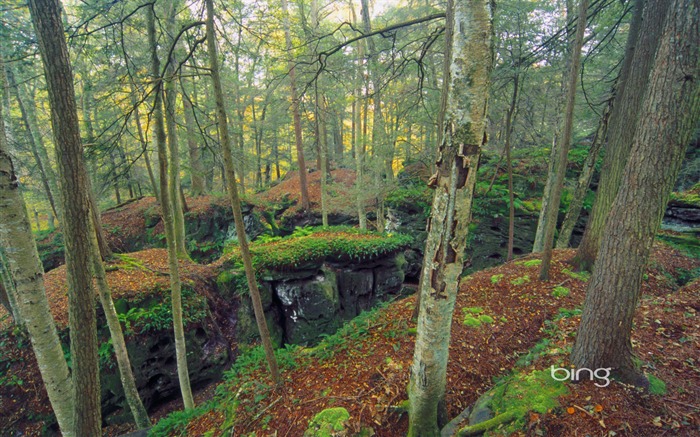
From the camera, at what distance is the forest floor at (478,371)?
2137mm

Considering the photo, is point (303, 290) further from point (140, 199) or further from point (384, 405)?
point (140, 199)

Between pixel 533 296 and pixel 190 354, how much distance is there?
6.64 m

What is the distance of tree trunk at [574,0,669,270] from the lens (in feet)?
15.1

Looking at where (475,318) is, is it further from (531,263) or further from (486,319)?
(531,263)

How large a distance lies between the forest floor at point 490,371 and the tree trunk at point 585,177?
7.91 ft

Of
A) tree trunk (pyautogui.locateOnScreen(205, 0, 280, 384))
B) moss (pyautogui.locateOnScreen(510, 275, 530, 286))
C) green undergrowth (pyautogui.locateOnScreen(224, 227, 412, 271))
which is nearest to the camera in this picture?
tree trunk (pyautogui.locateOnScreen(205, 0, 280, 384))

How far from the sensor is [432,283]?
7.39 ft

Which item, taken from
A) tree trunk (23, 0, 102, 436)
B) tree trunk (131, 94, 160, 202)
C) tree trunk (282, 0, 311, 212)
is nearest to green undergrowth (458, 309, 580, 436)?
tree trunk (23, 0, 102, 436)

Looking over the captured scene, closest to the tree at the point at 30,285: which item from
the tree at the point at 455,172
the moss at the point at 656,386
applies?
the tree at the point at 455,172

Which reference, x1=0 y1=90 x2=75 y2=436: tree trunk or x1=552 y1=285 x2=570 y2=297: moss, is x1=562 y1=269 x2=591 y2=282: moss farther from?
x1=0 y1=90 x2=75 y2=436: tree trunk

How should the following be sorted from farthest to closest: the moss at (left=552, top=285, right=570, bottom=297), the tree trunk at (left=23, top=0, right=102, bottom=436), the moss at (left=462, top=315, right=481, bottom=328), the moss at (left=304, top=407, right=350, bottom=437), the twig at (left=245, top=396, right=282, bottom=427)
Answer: the moss at (left=552, top=285, right=570, bottom=297) → the moss at (left=462, top=315, right=481, bottom=328) → the twig at (left=245, top=396, right=282, bottom=427) → the moss at (left=304, top=407, right=350, bottom=437) → the tree trunk at (left=23, top=0, right=102, bottom=436)

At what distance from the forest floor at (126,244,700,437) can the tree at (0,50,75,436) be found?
1499 millimetres

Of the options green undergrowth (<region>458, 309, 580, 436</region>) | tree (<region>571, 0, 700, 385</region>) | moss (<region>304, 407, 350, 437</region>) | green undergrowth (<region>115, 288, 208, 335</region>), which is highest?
tree (<region>571, 0, 700, 385</region>)

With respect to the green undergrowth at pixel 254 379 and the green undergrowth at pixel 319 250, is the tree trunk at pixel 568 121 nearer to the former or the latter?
the green undergrowth at pixel 254 379
